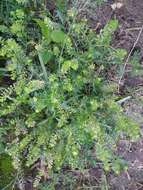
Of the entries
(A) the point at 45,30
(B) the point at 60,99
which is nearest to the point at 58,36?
(A) the point at 45,30

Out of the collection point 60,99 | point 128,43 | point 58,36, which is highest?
point 58,36

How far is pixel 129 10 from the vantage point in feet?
8.55

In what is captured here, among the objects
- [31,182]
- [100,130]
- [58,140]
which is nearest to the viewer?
[100,130]

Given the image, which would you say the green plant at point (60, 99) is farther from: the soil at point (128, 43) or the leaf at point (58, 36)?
the soil at point (128, 43)

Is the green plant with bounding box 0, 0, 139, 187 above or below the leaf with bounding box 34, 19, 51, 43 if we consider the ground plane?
below

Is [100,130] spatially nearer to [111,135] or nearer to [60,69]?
[111,135]

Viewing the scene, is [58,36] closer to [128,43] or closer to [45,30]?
[45,30]

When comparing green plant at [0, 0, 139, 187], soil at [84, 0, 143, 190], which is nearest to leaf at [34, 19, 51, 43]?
green plant at [0, 0, 139, 187]

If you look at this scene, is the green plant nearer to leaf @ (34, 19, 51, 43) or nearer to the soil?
leaf @ (34, 19, 51, 43)

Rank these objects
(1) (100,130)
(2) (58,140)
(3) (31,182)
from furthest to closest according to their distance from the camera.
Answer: (3) (31,182), (2) (58,140), (1) (100,130)

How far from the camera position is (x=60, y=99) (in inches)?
84.9

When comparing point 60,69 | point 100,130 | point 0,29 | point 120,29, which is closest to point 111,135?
point 100,130

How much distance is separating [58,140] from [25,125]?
0.74ft

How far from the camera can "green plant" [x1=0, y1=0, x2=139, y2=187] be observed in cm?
214
